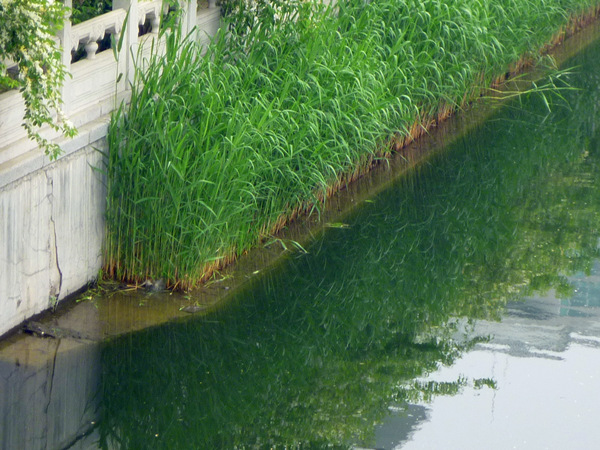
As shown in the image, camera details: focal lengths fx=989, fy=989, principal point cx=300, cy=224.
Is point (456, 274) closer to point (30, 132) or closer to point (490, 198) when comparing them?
point (490, 198)

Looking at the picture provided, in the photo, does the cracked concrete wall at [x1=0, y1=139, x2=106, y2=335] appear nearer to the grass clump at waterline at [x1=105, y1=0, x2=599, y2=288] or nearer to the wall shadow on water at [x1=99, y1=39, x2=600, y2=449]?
the grass clump at waterline at [x1=105, y1=0, x2=599, y2=288]

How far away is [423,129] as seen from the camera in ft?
32.5

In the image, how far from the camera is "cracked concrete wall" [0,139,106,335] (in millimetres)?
5438

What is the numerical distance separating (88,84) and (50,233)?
96 centimetres

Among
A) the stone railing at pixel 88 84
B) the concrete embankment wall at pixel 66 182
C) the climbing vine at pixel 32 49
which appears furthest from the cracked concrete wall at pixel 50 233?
the climbing vine at pixel 32 49

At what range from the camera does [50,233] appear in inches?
227

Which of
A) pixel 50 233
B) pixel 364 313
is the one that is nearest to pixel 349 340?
pixel 364 313

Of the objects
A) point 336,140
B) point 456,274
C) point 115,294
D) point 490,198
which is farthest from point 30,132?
point 490,198

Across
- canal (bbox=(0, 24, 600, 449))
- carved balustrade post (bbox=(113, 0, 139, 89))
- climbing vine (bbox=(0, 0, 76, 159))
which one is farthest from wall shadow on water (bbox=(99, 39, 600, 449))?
carved balustrade post (bbox=(113, 0, 139, 89))

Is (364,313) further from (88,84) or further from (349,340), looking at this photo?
(88,84)

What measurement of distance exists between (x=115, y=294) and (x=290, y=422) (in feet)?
5.52

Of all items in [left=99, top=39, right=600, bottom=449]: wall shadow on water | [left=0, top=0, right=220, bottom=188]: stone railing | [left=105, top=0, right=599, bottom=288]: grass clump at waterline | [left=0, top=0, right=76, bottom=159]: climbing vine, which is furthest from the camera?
[left=105, top=0, right=599, bottom=288]: grass clump at waterline

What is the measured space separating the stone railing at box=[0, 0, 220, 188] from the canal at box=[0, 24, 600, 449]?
3.32 ft

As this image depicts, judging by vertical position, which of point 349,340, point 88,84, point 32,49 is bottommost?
point 349,340
